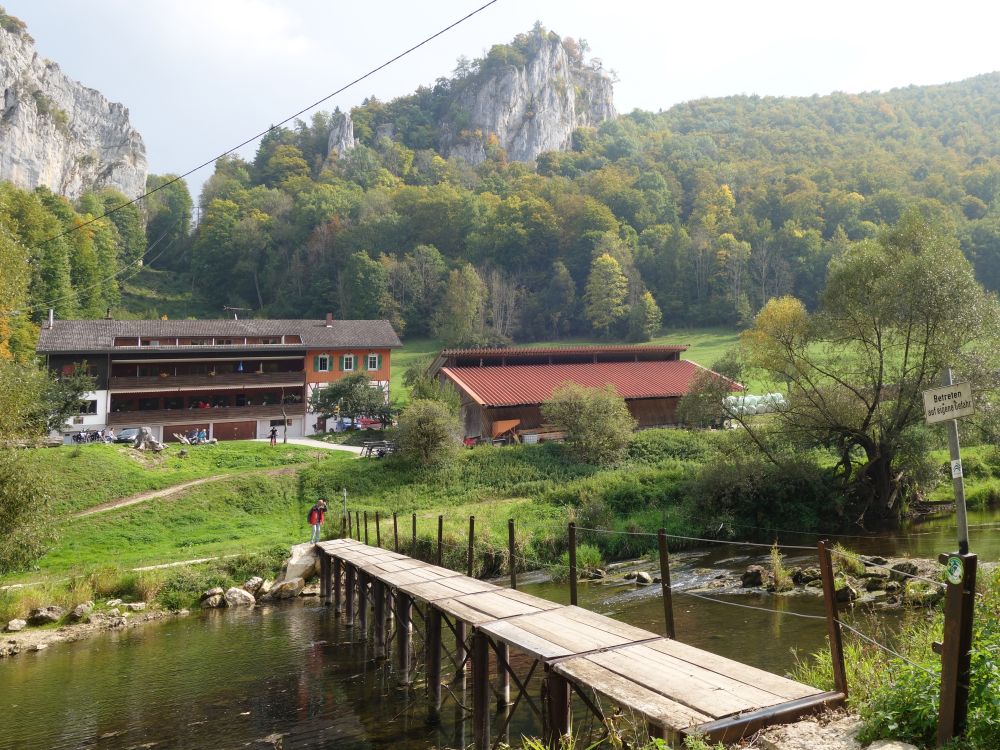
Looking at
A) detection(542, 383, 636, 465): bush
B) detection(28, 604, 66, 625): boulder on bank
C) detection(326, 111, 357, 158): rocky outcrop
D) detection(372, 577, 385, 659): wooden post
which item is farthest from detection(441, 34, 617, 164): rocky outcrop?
detection(372, 577, 385, 659): wooden post

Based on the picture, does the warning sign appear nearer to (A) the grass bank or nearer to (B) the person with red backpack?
(B) the person with red backpack

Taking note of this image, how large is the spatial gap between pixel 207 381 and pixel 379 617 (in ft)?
128

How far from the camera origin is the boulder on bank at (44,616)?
19.7 meters

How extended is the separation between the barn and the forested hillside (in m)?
29.6

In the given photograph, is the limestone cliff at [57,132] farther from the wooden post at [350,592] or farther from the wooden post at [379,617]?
the wooden post at [379,617]

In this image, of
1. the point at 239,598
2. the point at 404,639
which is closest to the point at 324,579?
the point at 239,598

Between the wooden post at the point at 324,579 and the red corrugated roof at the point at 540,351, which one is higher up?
the red corrugated roof at the point at 540,351

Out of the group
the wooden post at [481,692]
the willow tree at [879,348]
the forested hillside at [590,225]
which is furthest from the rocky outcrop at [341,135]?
the wooden post at [481,692]

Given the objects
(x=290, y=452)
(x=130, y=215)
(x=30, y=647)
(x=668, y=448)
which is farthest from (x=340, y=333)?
(x=130, y=215)

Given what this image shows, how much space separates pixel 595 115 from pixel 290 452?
162 meters

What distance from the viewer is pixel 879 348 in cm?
2914

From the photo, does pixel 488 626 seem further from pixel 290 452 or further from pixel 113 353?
pixel 113 353

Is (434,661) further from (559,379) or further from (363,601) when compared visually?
(559,379)

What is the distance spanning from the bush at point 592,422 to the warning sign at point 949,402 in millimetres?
31038
